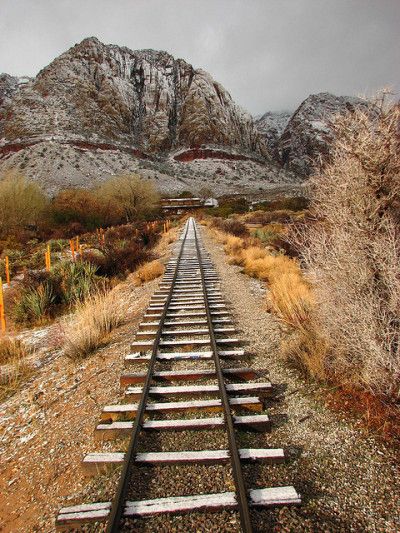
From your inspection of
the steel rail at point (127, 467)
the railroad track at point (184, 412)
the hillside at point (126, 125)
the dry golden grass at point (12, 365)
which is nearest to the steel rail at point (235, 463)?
the railroad track at point (184, 412)

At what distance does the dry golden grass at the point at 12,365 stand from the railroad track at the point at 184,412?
5.98 ft

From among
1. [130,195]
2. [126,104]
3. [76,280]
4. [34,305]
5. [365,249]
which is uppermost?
[126,104]

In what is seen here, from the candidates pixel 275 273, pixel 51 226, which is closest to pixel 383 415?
pixel 275 273

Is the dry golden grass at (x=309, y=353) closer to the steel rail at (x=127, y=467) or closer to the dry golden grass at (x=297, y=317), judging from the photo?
the dry golden grass at (x=297, y=317)

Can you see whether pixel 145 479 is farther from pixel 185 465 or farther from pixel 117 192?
pixel 117 192

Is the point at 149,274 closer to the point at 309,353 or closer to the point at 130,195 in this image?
the point at 309,353

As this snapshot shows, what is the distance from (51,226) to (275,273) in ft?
104

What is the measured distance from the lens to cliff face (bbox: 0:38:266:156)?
99812 millimetres

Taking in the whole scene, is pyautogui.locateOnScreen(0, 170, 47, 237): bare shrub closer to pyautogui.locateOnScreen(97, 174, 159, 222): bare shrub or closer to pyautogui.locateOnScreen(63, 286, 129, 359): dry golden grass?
pyautogui.locateOnScreen(97, 174, 159, 222): bare shrub

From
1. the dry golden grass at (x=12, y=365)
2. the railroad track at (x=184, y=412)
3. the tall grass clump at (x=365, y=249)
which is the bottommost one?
the dry golden grass at (x=12, y=365)

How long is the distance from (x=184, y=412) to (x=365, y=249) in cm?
282

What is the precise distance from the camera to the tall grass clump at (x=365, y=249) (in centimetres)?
363

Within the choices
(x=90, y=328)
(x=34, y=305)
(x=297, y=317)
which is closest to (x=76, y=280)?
(x=34, y=305)

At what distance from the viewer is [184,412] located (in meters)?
→ 3.89
